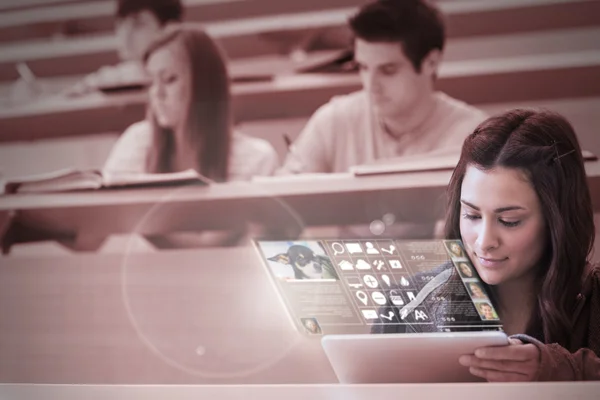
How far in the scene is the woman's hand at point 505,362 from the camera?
1234mm

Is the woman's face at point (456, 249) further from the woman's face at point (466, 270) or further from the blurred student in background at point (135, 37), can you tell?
the blurred student in background at point (135, 37)

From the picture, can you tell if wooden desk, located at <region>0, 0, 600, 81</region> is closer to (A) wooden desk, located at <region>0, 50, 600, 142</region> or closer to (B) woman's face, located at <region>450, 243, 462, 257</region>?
(A) wooden desk, located at <region>0, 50, 600, 142</region>

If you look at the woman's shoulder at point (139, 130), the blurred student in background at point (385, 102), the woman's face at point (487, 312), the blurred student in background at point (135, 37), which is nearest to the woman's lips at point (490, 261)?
the woman's face at point (487, 312)

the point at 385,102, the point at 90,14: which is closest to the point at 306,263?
the point at 385,102

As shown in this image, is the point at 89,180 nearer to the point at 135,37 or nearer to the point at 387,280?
the point at 135,37

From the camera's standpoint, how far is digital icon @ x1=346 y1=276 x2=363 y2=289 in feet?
4.48

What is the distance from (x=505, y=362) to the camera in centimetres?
125

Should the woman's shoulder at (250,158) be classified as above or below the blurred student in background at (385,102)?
below

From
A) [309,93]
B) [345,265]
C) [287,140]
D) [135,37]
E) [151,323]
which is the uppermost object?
[135,37]

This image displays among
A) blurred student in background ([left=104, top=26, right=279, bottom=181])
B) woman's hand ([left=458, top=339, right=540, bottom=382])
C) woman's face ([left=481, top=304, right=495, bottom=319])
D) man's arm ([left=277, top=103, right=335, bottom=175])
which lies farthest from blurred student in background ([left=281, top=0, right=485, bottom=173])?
woman's hand ([left=458, top=339, right=540, bottom=382])

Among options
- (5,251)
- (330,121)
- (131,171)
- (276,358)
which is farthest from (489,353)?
(5,251)

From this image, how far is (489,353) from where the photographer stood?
1232mm

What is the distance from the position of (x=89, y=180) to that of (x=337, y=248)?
2.36 ft

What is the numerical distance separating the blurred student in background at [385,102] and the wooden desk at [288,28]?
70mm
